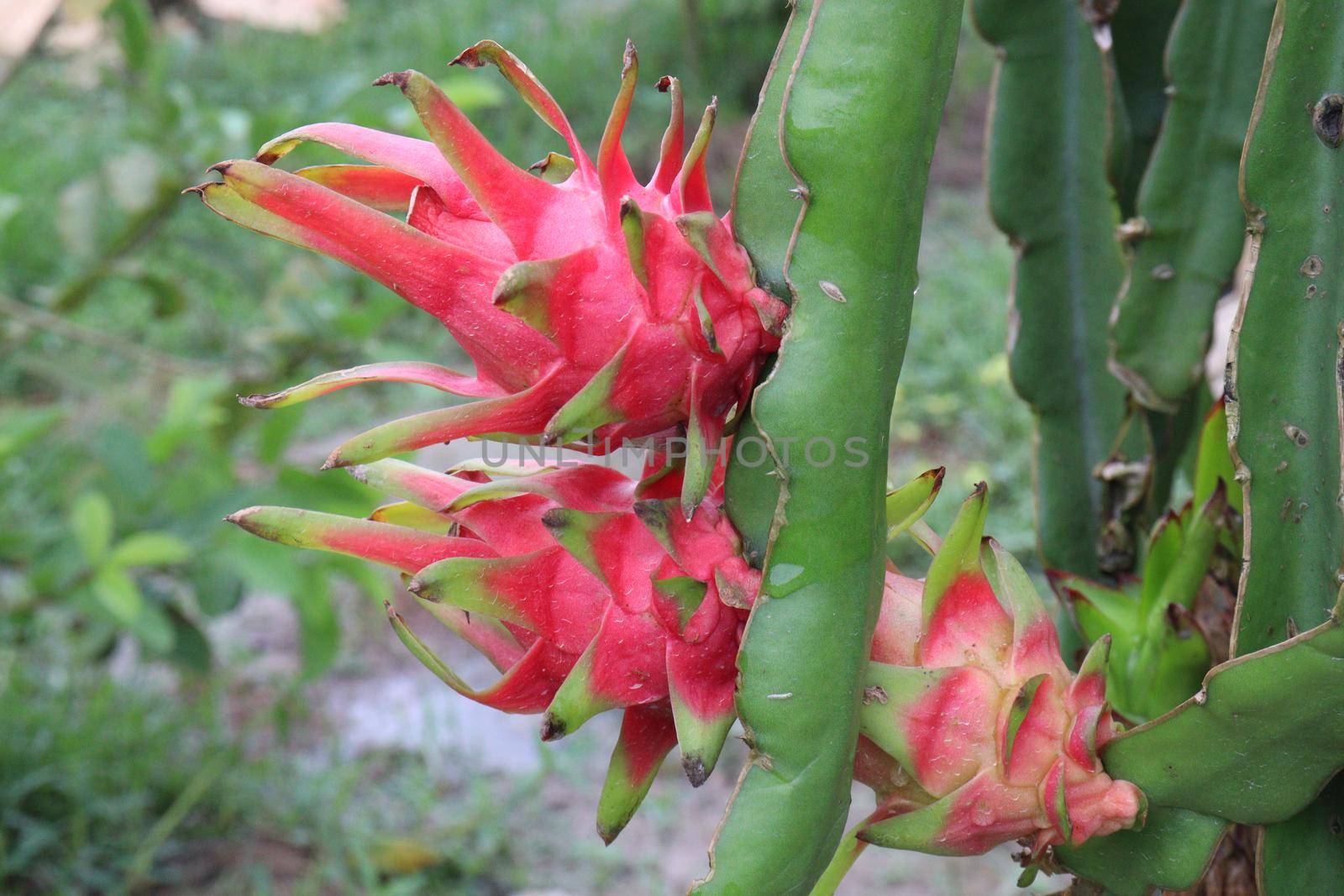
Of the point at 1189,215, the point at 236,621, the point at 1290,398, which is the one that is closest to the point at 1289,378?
the point at 1290,398

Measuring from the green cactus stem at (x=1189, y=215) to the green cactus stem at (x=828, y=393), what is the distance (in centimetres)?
35

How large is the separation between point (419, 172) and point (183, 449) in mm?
1970

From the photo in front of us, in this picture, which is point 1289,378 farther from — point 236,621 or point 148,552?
point 236,621

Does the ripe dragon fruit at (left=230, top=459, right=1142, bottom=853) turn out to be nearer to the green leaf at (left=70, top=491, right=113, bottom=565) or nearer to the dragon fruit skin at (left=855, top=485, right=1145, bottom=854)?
the dragon fruit skin at (left=855, top=485, right=1145, bottom=854)

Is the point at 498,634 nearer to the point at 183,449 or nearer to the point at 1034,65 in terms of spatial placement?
the point at 1034,65

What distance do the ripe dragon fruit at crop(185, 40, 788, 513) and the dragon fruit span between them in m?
0.03

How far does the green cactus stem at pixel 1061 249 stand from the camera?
29.0 inches

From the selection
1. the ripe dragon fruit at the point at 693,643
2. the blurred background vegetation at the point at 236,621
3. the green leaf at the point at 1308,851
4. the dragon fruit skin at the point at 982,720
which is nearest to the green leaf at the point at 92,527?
the blurred background vegetation at the point at 236,621

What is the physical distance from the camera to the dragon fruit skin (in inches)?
17.3

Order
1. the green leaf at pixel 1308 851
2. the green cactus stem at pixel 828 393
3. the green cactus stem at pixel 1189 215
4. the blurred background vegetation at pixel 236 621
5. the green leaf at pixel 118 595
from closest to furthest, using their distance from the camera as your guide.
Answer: the green cactus stem at pixel 828 393 < the green leaf at pixel 1308 851 < the green cactus stem at pixel 1189 215 < the green leaf at pixel 118 595 < the blurred background vegetation at pixel 236 621

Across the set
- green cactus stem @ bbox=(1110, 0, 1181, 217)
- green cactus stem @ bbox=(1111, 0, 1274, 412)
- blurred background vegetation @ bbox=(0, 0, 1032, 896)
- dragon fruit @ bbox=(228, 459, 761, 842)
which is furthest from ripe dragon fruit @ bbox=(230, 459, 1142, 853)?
blurred background vegetation @ bbox=(0, 0, 1032, 896)

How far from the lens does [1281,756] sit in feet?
1.44

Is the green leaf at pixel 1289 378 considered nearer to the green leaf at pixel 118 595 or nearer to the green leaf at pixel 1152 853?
the green leaf at pixel 1152 853

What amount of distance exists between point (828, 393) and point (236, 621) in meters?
2.02
